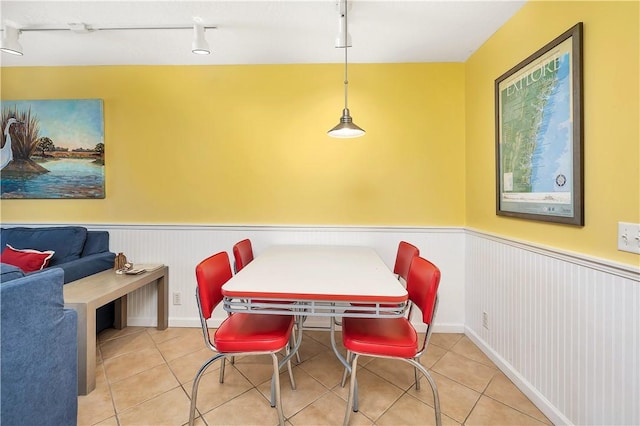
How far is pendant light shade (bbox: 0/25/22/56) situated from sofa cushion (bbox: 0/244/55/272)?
151cm

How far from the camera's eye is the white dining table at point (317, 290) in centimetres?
123

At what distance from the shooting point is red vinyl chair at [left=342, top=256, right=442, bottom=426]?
4.18ft

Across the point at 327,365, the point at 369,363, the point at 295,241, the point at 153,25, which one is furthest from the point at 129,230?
the point at 369,363

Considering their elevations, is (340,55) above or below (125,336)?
above

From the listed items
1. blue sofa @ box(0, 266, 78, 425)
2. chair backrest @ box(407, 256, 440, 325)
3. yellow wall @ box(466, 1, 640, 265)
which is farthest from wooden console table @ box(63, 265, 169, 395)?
yellow wall @ box(466, 1, 640, 265)

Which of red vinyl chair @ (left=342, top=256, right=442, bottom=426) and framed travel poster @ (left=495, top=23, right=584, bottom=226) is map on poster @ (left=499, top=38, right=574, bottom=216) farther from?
red vinyl chair @ (left=342, top=256, right=442, bottom=426)

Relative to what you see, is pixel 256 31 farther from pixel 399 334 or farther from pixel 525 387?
pixel 525 387

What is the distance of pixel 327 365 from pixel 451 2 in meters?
2.57

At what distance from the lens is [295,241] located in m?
2.51

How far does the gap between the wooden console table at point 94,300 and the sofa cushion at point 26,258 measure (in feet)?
1.25

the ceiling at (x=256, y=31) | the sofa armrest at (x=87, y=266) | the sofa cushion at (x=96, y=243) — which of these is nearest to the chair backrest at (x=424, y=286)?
the ceiling at (x=256, y=31)

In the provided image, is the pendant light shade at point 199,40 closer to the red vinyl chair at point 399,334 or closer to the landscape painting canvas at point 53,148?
the landscape painting canvas at point 53,148

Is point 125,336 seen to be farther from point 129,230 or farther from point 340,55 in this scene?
point 340,55

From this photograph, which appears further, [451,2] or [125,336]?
[125,336]
